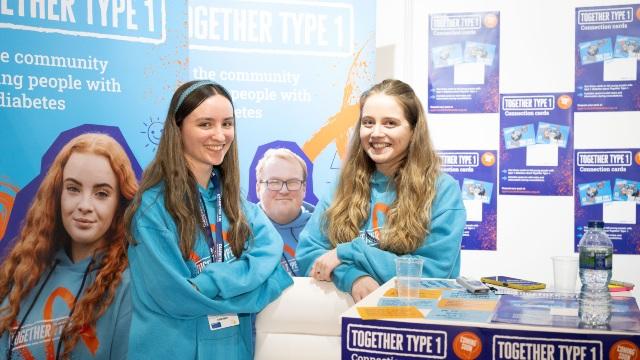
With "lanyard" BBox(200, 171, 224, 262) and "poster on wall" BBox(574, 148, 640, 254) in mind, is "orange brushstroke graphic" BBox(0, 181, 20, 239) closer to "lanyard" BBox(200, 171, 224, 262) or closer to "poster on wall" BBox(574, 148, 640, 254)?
"lanyard" BBox(200, 171, 224, 262)

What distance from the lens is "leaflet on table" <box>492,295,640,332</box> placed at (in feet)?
4.90

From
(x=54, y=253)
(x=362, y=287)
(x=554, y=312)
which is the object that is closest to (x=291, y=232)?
(x=362, y=287)

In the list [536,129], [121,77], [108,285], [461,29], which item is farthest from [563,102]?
[108,285]

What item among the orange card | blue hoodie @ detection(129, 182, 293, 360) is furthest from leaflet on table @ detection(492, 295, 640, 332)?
blue hoodie @ detection(129, 182, 293, 360)

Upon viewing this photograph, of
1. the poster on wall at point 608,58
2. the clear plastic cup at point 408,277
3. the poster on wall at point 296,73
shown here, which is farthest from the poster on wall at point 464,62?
the clear plastic cup at point 408,277

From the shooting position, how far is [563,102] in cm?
352

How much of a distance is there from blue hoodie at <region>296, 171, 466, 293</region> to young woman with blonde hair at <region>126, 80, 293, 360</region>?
0.20 metres

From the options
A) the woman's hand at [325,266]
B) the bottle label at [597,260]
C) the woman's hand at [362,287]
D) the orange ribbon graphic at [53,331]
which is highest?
the bottle label at [597,260]

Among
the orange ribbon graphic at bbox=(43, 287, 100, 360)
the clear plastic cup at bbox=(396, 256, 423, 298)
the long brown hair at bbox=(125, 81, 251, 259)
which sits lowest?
the orange ribbon graphic at bbox=(43, 287, 100, 360)

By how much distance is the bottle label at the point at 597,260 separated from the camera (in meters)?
1.58

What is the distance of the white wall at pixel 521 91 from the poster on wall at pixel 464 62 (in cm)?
4

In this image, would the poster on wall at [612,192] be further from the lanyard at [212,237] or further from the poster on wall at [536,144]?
the lanyard at [212,237]

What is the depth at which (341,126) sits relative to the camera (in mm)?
3217

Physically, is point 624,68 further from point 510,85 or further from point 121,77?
point 121,77
